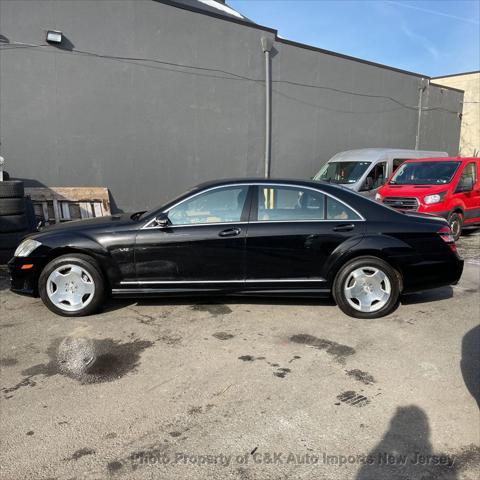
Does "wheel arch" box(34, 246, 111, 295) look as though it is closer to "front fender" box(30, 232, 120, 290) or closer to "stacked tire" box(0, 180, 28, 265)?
"front fender" box(30, 232, 120, 290)

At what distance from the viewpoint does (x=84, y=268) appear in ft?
14.9

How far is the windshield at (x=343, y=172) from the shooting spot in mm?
11190

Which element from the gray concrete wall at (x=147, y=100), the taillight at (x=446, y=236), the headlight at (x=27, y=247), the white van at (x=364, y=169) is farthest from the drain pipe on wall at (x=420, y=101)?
the headlight at (x=27, y=247)

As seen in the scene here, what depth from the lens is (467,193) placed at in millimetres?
9539

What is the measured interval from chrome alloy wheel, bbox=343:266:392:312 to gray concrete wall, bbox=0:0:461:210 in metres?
7.79

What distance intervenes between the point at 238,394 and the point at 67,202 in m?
8.16

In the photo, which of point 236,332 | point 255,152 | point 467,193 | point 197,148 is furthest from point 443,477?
point 255,152

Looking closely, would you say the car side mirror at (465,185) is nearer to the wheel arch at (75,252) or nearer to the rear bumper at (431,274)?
the rear bumper at (431,274)

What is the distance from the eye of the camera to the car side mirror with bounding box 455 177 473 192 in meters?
9.41

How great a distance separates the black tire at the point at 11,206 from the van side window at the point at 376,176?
7918mm

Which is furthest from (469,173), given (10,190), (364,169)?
(10,190)

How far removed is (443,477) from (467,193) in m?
8.48

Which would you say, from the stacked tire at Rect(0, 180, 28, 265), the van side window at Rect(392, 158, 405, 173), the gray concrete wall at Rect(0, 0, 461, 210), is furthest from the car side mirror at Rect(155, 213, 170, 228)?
the van side window at Rect(392, 158, 405, 173)

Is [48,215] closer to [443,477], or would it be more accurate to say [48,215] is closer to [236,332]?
[236,332]
